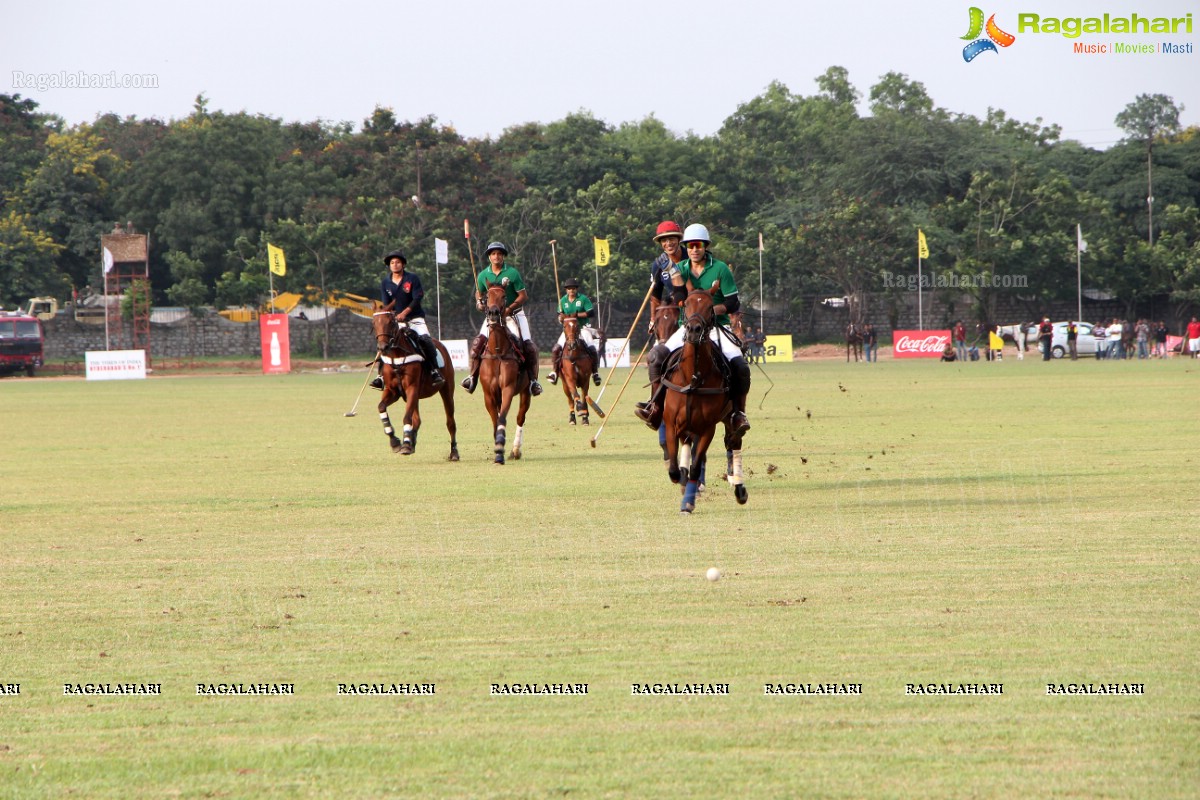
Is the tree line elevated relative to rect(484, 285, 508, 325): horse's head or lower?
elevated

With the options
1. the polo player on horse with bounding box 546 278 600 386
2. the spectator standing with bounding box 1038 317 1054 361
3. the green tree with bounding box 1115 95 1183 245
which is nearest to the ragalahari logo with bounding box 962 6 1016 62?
the spectator standing with bounding box 1038 317 1054 361

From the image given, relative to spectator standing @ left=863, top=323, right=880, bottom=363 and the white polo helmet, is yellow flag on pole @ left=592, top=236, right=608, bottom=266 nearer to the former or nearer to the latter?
spectator standing @ left=863, top=323, right=880, bottom=363

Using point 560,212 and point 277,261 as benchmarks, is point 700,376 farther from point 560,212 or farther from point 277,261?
point 560,212

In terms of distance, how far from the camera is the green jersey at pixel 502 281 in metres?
17.7

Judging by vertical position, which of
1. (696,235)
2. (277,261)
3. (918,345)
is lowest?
(918,345)

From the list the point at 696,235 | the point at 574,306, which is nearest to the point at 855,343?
the point at 574,306

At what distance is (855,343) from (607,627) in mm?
61513

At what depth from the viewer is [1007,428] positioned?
21.8 meters

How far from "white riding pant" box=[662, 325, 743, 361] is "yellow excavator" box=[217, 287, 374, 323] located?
195 feet

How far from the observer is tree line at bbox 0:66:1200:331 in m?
70.9

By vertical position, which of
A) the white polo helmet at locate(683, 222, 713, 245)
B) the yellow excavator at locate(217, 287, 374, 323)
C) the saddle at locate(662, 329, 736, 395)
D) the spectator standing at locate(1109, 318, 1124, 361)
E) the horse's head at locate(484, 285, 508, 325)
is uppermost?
the yellow excavator at locate(217, 287, 374, 323)

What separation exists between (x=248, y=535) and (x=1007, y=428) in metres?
13.5

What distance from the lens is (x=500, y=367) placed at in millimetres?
17703

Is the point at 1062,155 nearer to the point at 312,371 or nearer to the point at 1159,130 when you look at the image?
the point at 1159,130
